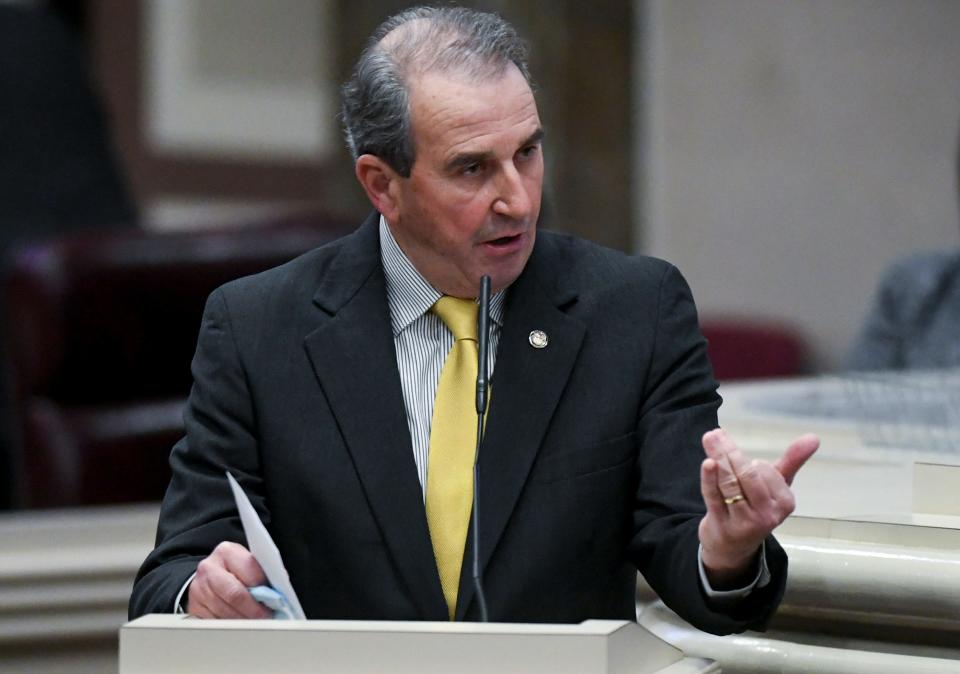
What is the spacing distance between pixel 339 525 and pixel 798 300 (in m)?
3.64

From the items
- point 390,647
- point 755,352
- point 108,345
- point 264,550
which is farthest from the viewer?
point 755,352

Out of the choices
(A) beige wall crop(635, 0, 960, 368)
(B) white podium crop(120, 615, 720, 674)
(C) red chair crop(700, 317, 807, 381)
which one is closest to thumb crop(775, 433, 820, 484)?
(B) white podium crop(120, 615, 720, 674)

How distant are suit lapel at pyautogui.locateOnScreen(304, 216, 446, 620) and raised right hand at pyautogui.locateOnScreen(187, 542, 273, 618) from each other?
0.76 ft

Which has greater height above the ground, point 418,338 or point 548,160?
point 418,338

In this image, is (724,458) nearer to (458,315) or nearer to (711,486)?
(711,486)

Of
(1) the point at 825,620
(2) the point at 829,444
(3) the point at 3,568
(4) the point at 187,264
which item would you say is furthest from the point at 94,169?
(1) the point at 825,620

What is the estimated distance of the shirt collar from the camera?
1942 mm

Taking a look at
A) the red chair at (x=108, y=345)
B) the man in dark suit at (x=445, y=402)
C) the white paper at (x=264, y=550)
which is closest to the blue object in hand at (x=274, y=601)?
the white paper at (x=264, y=550)

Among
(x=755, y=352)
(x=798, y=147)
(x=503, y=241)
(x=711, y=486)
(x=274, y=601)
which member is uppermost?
(x=503, y=241)

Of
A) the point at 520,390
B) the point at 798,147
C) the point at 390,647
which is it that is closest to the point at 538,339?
the point at 520,390

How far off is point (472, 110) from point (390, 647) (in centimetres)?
65

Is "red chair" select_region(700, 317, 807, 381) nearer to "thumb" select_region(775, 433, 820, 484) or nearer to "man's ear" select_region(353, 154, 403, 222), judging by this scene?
"man's ear" select_region(353, 154, 403, 222)

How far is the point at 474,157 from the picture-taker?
1829 millimetres

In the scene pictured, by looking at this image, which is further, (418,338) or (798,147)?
(798,147)
